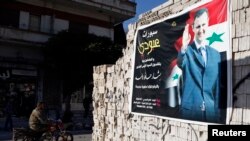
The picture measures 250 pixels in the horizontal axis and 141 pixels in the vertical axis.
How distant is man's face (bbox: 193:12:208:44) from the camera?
5.82 metres

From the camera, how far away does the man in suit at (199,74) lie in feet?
18.2

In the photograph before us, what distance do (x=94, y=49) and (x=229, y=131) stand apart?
826 inches

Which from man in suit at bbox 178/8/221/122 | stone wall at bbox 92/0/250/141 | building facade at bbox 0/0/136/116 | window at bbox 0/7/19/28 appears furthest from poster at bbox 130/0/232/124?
window at bbox 0/7/19/28

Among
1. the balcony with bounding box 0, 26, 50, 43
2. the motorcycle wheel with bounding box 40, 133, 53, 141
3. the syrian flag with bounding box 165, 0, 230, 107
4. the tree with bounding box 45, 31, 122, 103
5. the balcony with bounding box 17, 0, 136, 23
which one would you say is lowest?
the motorcycle wheel with bounding box 40, 133, 53, 141

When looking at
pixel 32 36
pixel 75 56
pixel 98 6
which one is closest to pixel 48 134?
pixel 75 56

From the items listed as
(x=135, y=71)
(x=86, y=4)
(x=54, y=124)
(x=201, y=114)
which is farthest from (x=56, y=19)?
(x=201, y=114)

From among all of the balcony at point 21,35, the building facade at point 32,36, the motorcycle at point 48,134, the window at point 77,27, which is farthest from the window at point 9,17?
the motorcycle at point 48,134

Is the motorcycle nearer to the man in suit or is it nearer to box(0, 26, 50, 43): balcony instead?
the man in suit

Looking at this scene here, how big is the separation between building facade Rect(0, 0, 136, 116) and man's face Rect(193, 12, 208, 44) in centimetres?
1904

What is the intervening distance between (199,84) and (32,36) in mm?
20526

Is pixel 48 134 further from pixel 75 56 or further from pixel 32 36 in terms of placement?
pixel 32 36

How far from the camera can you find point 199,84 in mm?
5910

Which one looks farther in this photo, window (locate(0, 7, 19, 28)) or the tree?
the tree

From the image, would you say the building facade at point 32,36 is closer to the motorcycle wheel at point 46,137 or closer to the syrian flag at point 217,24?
the motorcycle wheel at point 46,137
